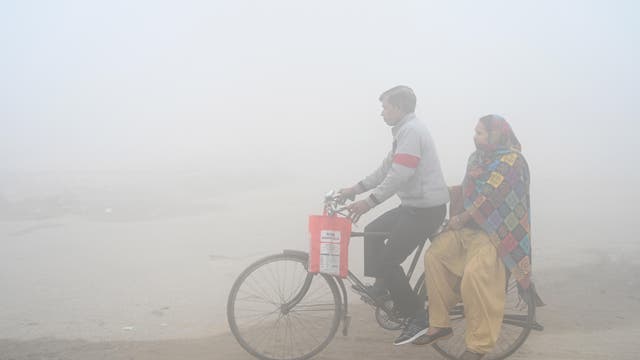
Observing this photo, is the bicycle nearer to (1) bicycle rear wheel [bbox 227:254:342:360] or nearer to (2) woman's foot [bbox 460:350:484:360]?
(1) bicycle rear wheel [bbox 227:254:342:360]

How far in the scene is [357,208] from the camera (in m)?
3.62

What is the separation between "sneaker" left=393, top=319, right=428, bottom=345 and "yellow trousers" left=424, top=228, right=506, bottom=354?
4.0 inches

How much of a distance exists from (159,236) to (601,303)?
231 inches

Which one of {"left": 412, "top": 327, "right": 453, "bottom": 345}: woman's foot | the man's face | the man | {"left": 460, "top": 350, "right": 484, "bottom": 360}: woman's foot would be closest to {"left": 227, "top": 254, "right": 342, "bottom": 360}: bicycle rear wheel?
the man

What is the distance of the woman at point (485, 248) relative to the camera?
3.43 metres

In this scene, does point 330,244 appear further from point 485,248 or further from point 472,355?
point 472,355

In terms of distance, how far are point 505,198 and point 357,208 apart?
943 mm

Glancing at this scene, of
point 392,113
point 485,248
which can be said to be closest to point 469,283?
point 485,248

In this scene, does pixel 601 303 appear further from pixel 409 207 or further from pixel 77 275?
pixel 77 275

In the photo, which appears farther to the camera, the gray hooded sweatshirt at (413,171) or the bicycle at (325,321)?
the bicycle at (325,321)

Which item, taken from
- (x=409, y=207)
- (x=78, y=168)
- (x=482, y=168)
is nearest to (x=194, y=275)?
(x=409, y=207)

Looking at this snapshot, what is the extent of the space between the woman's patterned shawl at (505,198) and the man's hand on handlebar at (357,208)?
69 cm

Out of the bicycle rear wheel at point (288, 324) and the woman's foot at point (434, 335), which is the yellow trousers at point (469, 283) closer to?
the woman's foot at point (434, 335)

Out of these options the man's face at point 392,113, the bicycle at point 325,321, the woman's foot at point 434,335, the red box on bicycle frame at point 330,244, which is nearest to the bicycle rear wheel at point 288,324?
the bicycle at point 325,321
